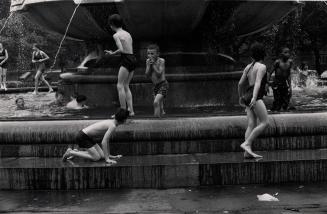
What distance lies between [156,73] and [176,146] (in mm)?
1586

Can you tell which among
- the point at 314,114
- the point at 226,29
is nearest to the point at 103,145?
the point at 314,114

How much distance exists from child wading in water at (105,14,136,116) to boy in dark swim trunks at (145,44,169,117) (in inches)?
9.3

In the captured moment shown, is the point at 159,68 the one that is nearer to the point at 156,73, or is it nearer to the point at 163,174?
the point at 156,73

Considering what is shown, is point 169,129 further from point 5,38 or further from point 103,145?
point 5,38

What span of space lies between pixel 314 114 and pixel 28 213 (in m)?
3.99

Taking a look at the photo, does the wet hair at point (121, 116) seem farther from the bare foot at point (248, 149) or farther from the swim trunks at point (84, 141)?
the bare foot at point (248, 149)

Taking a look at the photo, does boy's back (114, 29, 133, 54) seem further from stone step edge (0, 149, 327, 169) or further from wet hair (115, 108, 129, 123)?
stone step edge (0, 149, 327, 169)

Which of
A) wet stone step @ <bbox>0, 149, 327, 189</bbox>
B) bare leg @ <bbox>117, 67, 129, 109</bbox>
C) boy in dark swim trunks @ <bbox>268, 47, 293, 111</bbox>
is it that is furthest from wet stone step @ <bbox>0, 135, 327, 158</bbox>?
boy in dark swim trunks @ <bbox>268, 47, 293, 111</bbox>

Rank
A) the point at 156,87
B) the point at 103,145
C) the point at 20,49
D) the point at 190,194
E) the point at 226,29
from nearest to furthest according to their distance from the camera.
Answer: the point at 190,194 → the point at 103,145 → the point at 156,87 → the point at 226,29 → the point at 20,49

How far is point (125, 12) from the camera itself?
10305 millimetres

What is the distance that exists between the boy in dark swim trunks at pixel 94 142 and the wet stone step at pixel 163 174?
0.21 metres

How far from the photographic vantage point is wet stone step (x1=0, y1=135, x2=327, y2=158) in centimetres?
715

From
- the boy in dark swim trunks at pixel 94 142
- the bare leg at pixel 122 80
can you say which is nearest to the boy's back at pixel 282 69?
the bare leg at pixel 122 80

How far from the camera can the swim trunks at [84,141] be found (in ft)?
21.9
